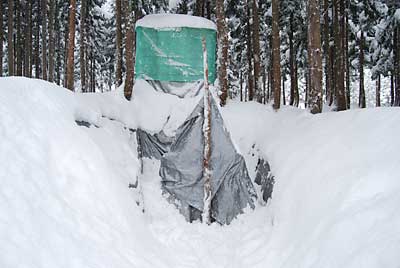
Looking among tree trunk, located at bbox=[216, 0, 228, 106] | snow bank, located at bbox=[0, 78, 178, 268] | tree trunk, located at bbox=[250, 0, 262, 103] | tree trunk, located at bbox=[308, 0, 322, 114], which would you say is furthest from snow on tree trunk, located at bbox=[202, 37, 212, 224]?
tree trunk, located at bbox=[250, 0, 262, 103]

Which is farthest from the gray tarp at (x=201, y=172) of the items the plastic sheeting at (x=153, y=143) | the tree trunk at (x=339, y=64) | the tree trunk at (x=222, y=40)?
the tree trunk at (x=339, y=64)

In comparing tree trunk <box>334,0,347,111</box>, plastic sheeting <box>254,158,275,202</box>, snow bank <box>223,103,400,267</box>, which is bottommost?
plastic sheeting <box>254,158,275,202</box>

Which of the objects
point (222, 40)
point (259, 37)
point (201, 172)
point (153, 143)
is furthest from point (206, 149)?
point (259, 37)

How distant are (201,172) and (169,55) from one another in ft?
15.4

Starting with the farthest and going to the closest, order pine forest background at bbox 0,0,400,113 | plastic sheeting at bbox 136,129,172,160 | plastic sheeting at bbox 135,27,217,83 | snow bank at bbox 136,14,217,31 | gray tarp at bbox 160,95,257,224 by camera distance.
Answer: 1. snow bank at bbox 136,14,217,31
2. plastic sheeting at bbox 135,27,217,83
3. pine forest background at bbox 0,0,400,113
4. plastic sheeting at bbox 136,129,172,160
5. gray tarp at bbox 160,95,257,224

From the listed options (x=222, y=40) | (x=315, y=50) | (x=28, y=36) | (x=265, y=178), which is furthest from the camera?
(x=28, y=36)

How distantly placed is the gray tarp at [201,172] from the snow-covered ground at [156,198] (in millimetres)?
363

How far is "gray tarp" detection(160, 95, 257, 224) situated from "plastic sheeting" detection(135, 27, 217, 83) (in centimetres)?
291

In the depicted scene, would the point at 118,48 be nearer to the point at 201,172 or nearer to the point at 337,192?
the point at 201,172

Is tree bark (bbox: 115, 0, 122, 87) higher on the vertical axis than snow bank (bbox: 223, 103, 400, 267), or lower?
higher

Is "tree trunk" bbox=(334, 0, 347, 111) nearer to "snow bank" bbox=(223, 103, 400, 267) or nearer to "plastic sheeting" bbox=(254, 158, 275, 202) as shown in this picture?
"snow bank" bbox=(223, 103, 400, 267)

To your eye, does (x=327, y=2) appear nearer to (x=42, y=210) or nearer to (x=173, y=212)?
(x=173, y=212)

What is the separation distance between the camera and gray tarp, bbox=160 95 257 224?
870 centimetres

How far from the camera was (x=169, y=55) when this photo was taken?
11.9m
